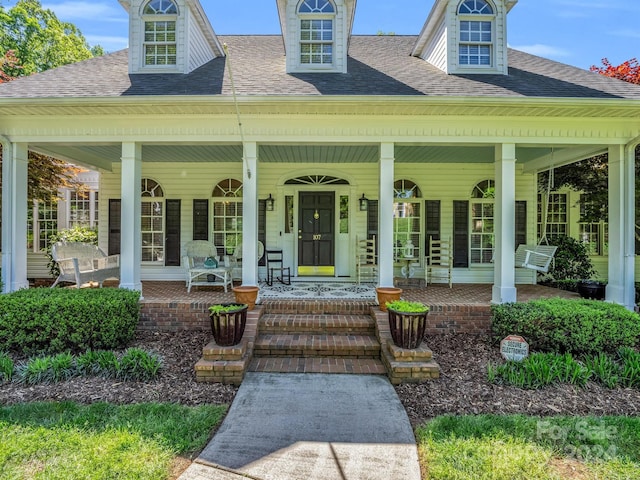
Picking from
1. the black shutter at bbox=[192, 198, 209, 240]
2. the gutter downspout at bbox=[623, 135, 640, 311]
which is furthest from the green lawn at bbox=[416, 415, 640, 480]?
the black shutter at bbox=[192, 198, 209, 240]

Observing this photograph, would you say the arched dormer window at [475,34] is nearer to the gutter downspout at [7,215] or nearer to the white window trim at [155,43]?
the white window trim at [155,43]

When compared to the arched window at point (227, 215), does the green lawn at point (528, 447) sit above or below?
below

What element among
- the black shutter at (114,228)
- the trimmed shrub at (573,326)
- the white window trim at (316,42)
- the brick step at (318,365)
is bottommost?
the brick step at (318,365)

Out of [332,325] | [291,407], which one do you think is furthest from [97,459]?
[332,325]

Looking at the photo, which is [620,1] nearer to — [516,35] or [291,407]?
[516,35]

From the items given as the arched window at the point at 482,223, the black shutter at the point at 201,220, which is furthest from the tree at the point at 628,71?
the black shutter at the point at 201,220

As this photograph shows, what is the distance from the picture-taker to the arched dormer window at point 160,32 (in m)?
6.23

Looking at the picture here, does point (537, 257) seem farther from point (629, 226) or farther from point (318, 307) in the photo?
point (318, 307)

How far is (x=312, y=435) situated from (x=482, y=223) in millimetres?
7016

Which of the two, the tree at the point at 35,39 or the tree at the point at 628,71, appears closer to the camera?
the tree at the point at 628,71

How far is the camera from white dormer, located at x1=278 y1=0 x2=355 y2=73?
6172 millimetres

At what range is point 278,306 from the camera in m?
5.32

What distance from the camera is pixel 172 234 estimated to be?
26.9 feet

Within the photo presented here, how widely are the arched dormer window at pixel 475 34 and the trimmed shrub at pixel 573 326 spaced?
4509mm
